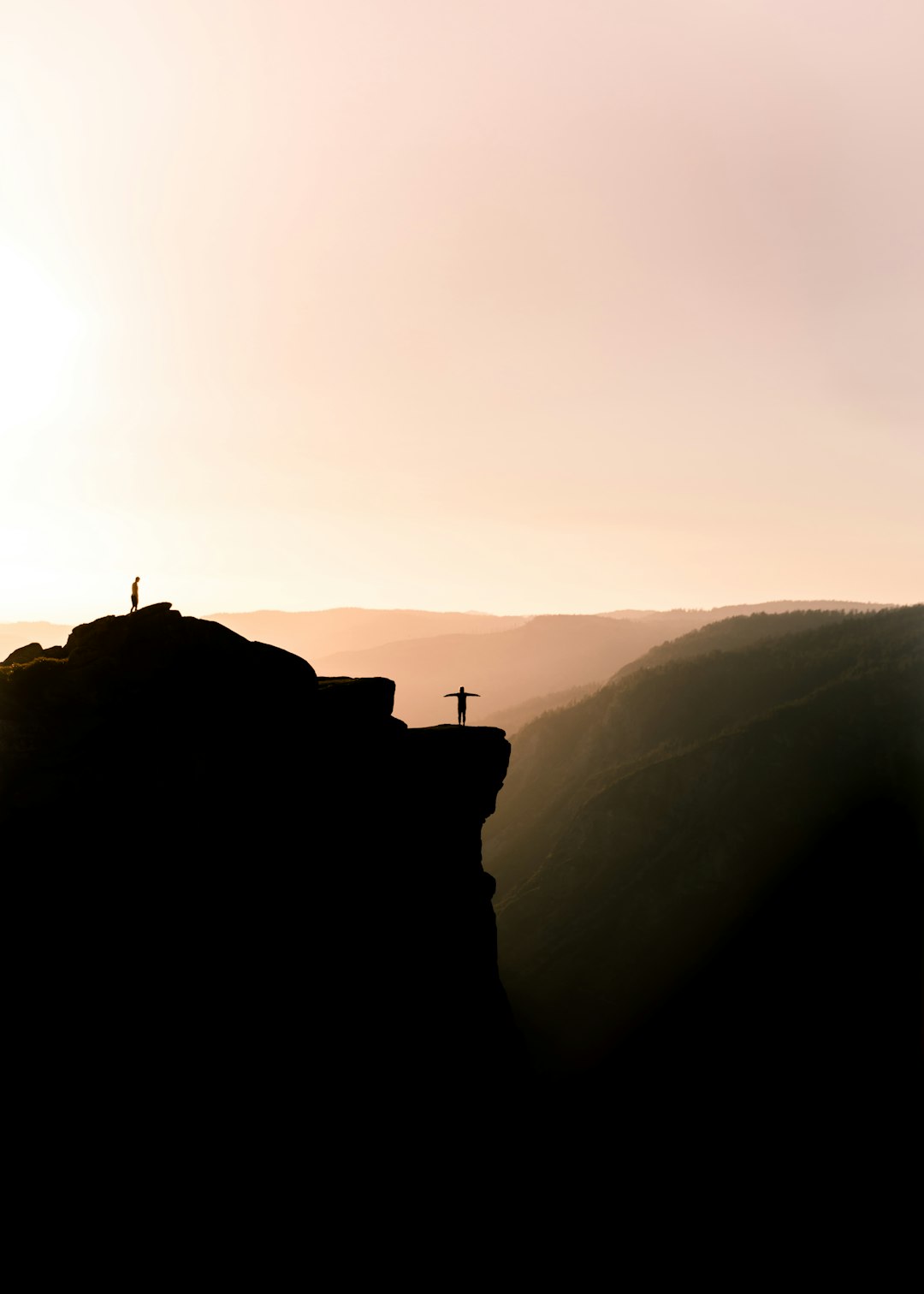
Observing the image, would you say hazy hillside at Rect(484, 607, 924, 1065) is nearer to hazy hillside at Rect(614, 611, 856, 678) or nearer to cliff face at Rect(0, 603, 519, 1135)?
cliff face at Rect(0, 603, 519, 1135)

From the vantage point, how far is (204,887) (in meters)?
25.3

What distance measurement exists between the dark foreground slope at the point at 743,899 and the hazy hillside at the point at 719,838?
0.20 m

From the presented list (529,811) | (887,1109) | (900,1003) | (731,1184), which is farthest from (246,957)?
(529,811)

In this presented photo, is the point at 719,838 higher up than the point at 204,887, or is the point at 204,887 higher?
the point at 204,887

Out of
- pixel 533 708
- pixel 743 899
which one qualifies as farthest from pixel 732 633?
pixel 743 899

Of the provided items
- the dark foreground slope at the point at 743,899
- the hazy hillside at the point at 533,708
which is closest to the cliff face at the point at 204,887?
the dark foreground slope at the point at 743,899

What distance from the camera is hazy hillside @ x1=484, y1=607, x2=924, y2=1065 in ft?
191

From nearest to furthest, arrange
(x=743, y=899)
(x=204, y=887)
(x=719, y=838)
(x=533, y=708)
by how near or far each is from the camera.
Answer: (x=204, y=887) → (x=743, y=899) → (x=719, y=838) → (x=533, y=708)

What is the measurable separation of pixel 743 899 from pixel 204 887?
51115mm

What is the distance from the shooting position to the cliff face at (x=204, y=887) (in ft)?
75.0

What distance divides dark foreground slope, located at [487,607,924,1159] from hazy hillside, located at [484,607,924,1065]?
0.20 metres

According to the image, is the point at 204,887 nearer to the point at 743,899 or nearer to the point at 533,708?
the point at 743,899

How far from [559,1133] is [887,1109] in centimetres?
1919

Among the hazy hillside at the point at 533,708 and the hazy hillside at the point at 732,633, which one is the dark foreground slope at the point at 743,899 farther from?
the hazy hillside at the point at 533,708
